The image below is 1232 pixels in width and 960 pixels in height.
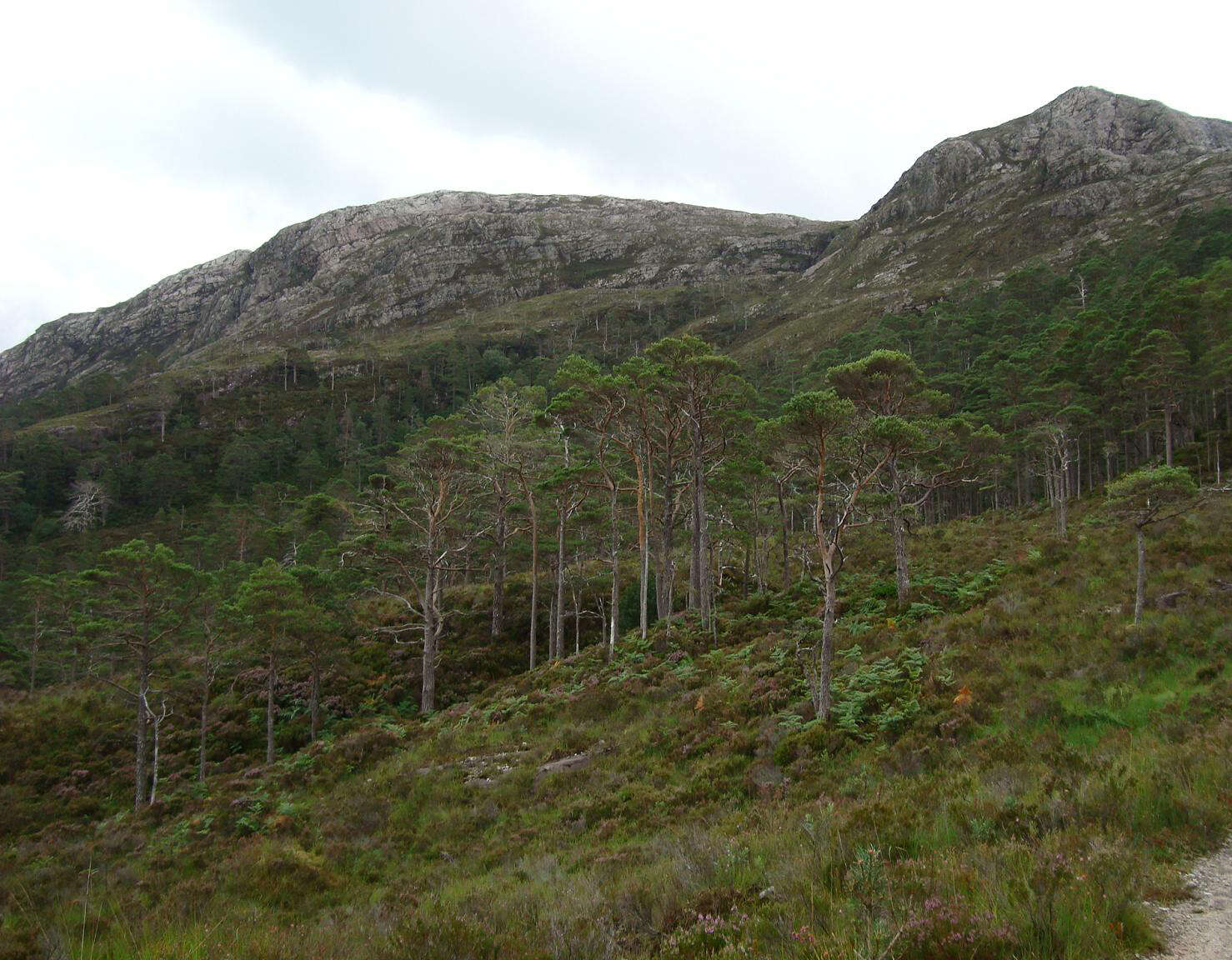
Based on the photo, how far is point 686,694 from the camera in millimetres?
17422

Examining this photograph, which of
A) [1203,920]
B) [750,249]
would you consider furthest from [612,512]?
[750,249]

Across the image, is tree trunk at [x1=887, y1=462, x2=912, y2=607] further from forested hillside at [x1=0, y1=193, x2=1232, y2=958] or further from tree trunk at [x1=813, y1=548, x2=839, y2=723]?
tree trunk at [x1=813, y1=548, x2=839, y2=723]

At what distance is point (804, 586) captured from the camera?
25.3 metres

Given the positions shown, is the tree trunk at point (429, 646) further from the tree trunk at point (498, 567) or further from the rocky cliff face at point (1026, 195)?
the rocky cliff face at point (1026, 195)

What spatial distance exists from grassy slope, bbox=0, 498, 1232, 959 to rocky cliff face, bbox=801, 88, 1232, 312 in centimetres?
8745

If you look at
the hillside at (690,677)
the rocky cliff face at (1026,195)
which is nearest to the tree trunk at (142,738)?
the hillside at (690,677)

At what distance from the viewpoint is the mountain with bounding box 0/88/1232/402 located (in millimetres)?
97688

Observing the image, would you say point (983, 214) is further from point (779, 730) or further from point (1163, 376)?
point (779, 730)

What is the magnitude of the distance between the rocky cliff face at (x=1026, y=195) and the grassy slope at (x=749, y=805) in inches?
3443

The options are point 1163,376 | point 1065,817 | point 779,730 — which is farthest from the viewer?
point 1163,376

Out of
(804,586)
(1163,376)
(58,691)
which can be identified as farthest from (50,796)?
(1163,376)

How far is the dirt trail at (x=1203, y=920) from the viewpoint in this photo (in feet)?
13.7

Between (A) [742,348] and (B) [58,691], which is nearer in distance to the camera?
(B) [58,691]

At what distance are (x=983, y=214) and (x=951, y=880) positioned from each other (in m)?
134
